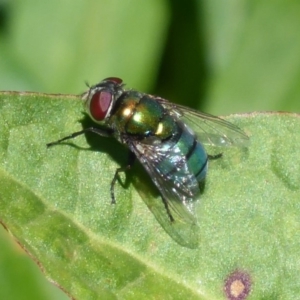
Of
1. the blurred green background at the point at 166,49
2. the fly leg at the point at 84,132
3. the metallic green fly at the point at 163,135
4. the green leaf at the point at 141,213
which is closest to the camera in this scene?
the green leaf at the point at 141,213

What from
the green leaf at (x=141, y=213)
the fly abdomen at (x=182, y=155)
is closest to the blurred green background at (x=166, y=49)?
the fly abdomen at (x=182, y=155)

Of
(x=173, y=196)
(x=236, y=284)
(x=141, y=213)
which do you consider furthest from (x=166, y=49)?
(x=236, y=284)

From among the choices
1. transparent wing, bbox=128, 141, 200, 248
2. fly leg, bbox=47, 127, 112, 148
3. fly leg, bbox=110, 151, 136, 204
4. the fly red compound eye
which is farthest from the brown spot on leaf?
the fly red compound eye

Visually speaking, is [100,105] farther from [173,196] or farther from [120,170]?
[173,196]

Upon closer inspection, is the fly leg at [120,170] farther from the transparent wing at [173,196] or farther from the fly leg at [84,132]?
the fly leg at [84,132]

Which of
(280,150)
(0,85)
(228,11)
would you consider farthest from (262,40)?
(280,150)

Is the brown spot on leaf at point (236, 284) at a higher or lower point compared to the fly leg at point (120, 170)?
lower
